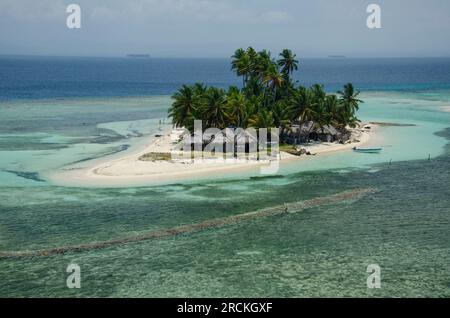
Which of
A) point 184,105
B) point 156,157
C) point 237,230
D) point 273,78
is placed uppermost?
point 273,78

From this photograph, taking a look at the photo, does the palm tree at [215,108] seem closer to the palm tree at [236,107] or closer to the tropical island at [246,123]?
the tropical island at [246,123]

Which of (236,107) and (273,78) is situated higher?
(273,78)

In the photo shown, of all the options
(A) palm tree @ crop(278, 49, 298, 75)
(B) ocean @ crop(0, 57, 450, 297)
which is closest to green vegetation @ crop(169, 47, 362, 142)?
(A) palm tree @ crop(278, 49, 298, 75)

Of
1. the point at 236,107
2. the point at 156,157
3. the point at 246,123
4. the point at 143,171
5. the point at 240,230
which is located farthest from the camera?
the point at 246,123

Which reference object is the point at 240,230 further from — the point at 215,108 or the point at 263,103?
the point at 263,103

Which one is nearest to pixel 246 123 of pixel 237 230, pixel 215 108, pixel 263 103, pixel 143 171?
pixel 215 108
